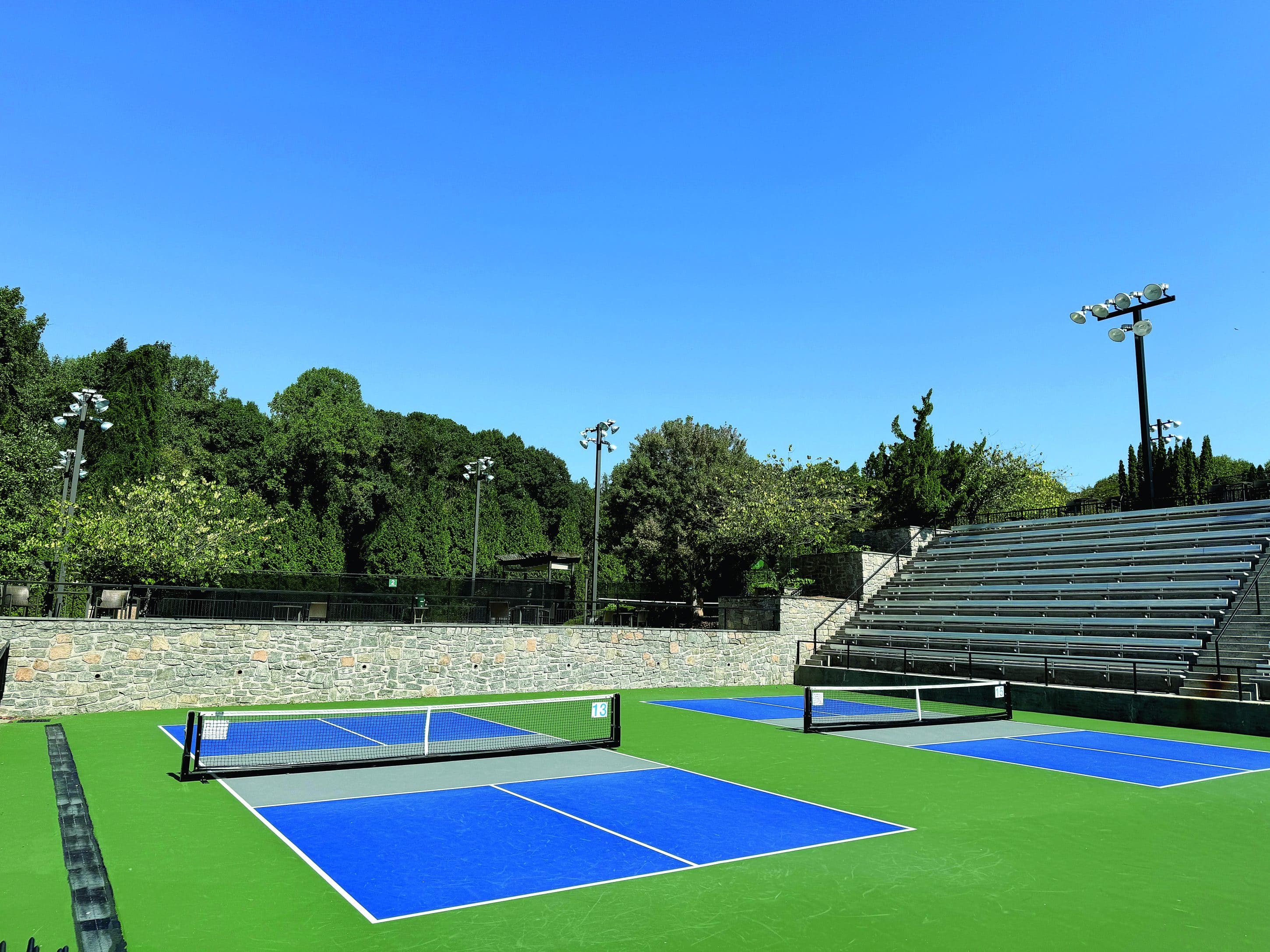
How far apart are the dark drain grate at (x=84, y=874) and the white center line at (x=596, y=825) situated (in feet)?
14.1

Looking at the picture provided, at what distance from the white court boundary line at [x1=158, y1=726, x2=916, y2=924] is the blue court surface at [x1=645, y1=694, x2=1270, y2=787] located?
5091mm

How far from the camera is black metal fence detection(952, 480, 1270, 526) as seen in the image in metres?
32.9

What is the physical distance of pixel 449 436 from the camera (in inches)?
2837

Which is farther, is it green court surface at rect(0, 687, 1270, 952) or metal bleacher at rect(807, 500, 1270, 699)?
metal bleacher at rect(807, 500, 1270, 699)

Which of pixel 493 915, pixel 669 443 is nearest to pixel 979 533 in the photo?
pixel 669 443

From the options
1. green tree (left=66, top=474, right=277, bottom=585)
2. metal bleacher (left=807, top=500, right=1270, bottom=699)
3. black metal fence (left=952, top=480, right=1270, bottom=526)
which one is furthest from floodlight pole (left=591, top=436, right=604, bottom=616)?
black metal fence (left=952, top=480, right=1270, bottom=526)

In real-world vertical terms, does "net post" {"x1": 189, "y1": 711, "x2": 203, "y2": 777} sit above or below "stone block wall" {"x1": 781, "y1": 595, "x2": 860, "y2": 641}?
below

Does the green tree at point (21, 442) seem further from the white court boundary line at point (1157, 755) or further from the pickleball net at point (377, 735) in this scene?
the white court boundary line at point (1157, 755)

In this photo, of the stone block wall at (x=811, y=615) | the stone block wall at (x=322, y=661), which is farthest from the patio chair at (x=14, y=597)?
the stone block wall at (x=811, y=615)

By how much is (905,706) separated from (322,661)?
1528 cm

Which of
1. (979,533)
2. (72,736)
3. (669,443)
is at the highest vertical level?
(669,443)

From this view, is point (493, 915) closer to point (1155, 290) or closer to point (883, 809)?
point (883, 809)

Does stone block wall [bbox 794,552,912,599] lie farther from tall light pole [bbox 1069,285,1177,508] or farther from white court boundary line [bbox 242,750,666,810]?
white court boundary line [bbox 242,750,666,810]

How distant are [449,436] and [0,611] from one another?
2166 inches
